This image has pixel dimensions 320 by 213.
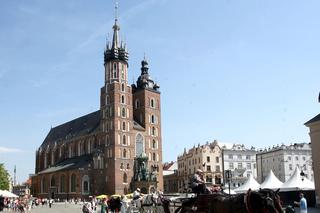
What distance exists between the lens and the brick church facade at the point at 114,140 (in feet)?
243

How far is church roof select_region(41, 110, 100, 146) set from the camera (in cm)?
8691

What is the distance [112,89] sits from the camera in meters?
77.0

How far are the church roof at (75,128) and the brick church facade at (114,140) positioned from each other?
0.34 m

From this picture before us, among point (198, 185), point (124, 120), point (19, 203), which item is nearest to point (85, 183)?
point (124, 120)

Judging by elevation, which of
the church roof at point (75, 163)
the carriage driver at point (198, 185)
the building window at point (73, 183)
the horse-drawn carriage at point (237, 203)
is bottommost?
the building window at point (73, 183)

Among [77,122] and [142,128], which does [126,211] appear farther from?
[77,122]

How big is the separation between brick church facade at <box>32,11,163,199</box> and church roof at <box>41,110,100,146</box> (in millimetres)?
343

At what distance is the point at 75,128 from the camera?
95062 mm

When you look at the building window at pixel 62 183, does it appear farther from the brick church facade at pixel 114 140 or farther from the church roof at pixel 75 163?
the church roof at pixel 75 163

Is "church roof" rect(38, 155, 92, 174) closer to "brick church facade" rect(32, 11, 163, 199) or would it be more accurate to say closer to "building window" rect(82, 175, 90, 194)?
"brick church facade" rect(32, 11, 163, 199)

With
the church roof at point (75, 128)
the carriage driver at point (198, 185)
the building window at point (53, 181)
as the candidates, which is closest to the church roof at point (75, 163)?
the building window at point (53, 181)

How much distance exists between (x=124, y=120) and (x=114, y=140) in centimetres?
450

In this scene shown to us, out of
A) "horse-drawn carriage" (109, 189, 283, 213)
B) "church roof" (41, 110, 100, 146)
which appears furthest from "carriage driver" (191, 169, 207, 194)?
"church roof" (41, 110, 100, 146)

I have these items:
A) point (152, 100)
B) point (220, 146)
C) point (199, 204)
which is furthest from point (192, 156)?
point (199, 204)
